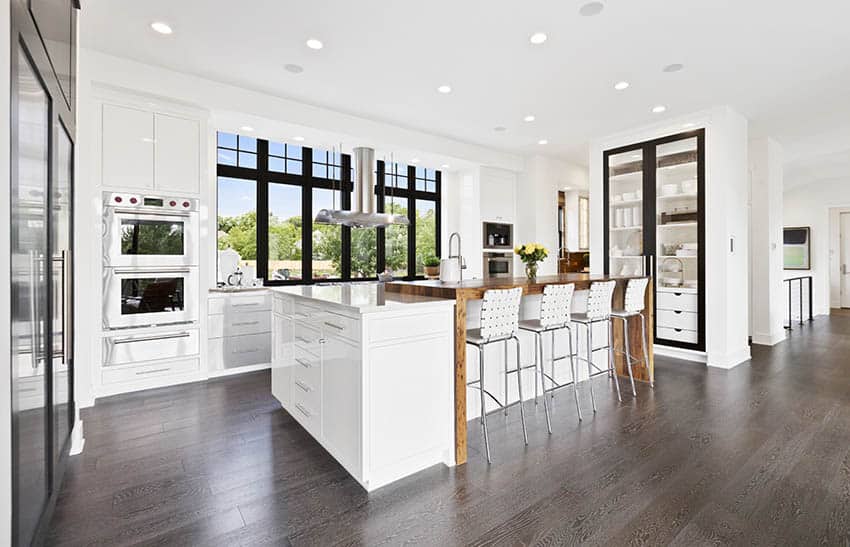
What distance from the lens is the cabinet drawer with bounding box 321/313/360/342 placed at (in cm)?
215

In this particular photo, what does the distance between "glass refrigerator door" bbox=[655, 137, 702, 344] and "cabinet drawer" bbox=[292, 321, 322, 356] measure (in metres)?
4.37

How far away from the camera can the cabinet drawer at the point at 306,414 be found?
8.55ft

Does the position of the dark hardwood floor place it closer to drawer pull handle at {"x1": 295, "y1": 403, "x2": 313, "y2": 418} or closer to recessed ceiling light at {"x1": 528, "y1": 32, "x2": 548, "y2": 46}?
drawer pull handle at {"x1": 295, "y1": 403, "x2": 313, "y2": 418}

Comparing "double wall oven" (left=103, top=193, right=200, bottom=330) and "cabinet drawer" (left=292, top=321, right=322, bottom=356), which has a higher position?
"double wall oven" (left=103, top=193, right=200, bottom=330)

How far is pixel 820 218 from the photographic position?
8.96 metres

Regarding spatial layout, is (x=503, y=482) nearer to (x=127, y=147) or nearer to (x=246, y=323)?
(x=246, y=323)

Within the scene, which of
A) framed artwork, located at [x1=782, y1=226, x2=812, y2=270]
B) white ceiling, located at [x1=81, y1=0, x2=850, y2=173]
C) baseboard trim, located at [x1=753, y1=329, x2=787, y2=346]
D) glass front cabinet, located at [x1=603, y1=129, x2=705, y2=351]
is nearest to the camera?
white ceiling, located at [x1=81, y1=0, x2=850, y2=173]

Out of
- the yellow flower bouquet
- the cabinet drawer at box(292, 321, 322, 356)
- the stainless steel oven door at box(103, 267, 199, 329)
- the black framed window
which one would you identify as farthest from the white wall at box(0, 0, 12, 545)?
the black framed window

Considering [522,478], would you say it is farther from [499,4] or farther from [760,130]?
[760,130]

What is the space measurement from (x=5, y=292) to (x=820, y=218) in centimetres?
1241

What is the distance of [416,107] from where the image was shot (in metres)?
4.75

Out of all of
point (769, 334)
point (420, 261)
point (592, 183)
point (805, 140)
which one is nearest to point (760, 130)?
point (805, 140)

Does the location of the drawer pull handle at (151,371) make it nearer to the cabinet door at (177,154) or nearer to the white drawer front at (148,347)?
the white drawer front at (148,347)

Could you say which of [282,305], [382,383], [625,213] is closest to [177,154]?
[282,305]
